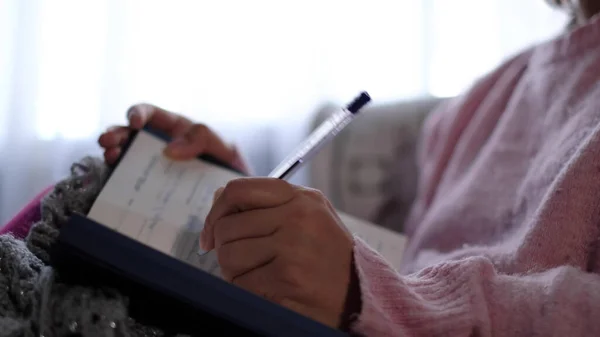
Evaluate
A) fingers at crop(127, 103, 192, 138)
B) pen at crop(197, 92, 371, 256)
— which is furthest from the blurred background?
pen at crop(197, 92, 371, 256)

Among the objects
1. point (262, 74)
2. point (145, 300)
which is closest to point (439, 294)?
point (145, 300)

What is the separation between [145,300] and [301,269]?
97 millimetres

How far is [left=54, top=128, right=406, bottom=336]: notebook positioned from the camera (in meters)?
0.30

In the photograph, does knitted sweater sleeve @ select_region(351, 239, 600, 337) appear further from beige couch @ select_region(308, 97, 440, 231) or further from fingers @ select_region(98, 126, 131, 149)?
beige couch @ select_region(308, 97, 440, 231)

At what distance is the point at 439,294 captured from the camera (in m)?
0.41

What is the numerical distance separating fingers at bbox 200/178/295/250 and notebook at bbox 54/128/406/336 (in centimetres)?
4

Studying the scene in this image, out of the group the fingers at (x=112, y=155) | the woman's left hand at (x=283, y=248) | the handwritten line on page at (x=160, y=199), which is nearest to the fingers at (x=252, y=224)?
the woman's left hand at (x=283, y=248)

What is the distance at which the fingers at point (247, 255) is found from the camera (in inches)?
15.0

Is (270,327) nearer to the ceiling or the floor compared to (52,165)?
nearer to the ceiling

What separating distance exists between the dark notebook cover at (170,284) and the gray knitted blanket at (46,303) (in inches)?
0.5

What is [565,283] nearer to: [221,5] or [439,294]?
[439,294]

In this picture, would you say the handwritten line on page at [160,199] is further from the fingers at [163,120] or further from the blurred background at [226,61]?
the blurred background at [226,61]

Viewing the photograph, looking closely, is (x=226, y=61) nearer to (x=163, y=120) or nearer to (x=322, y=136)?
(x=163, y=120)

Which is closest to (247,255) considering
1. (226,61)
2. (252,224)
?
(252,224)
